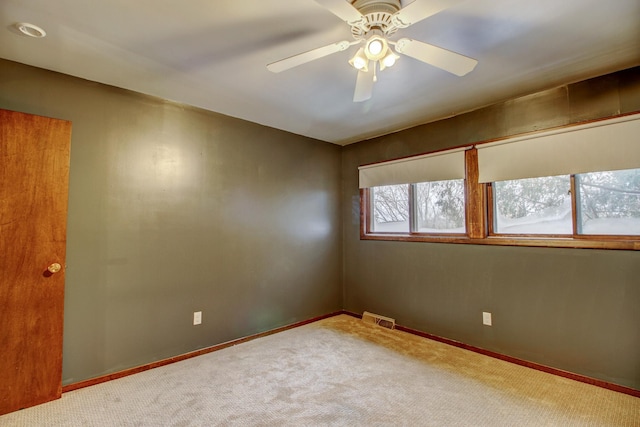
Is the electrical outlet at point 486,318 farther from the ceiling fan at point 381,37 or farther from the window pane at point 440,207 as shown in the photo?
the ceiling fan at point 381,37

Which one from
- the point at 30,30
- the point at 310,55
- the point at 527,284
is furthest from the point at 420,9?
the point at 527,284

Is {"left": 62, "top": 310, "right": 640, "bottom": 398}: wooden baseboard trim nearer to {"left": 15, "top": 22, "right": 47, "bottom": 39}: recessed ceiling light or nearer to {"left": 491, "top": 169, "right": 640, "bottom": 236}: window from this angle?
{"left": 491, "top": 169, "right": 640, "bottom": 236}: window

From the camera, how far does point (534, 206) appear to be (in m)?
2.72

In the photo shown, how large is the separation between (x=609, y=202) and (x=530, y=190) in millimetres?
533

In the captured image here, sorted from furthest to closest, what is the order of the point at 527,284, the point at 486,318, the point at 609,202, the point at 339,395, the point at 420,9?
1. the point at 486,318
2. the point at 527,284
3. the point at 609,202
4. the point at 339,395
5. the point at 420,9

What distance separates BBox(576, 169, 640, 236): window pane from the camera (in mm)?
2256

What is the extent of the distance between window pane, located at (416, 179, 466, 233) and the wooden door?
10.8ft

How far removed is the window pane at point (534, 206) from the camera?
2564 mm

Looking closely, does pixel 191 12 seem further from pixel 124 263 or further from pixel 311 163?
pixel 311 163

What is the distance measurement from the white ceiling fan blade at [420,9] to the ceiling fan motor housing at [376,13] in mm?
83

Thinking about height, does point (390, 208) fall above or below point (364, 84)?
below

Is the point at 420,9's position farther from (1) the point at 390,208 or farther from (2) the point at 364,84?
(1) the point at 390,208

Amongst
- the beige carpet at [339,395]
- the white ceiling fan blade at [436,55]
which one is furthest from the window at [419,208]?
the white ceiling fan blade at [436,55]

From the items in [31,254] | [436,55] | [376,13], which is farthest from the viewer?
[31,254]
